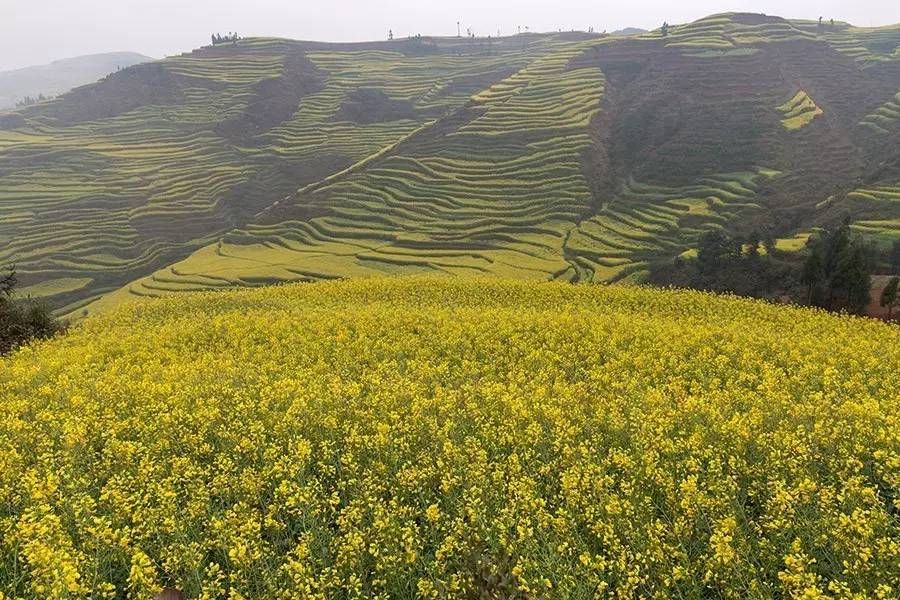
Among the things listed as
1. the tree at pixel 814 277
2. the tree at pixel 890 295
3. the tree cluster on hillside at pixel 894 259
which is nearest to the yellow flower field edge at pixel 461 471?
the tree at pixel 890 295

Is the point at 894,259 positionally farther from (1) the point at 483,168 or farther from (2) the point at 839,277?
(1) the point at 483,168

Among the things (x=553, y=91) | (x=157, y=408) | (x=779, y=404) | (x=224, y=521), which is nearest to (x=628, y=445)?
(x=779, y=404)

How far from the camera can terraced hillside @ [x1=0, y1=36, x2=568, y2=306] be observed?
86000 millimetres

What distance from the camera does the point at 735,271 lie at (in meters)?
51.7

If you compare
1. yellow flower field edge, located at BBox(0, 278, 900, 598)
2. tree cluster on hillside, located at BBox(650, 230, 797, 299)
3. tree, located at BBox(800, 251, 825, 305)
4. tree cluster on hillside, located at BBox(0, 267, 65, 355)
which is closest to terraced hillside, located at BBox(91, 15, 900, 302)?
tree cluster on hillside, located at BBox(650, 230, 797, 299)

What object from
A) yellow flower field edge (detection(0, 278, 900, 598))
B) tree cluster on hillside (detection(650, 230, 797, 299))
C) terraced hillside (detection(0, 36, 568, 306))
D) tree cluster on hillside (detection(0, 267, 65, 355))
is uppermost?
terraced hillside (detection(0, 36, 568, 306))

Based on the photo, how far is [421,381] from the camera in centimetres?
1510

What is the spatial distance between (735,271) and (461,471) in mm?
51229

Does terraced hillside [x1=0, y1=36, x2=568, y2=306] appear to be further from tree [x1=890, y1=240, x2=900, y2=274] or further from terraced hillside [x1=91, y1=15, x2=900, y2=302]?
tree [x1=890, y1=240, x2=900, y2=274]

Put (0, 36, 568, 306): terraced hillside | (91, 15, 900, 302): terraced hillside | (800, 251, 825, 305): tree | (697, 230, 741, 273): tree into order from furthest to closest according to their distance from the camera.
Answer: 1. (0, 36, 568, 306): terraced hillside
2. (91, 15, 900, 302): terraced hillside
3. (697, 230, 741, 273): tree
4. (800, 251, 825, 305): tree

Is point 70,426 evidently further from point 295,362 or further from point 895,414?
point 895,414

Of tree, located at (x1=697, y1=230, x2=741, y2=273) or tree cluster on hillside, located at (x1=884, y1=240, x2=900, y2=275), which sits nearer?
tree cluster on hillside, located at (x1=884, y1=240, x2=900, y2=275)

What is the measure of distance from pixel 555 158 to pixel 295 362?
3311 inches

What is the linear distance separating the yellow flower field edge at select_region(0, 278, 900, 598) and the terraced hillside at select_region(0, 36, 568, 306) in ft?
234
